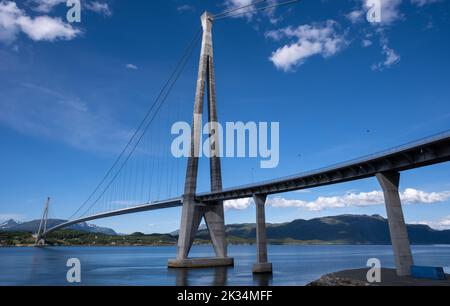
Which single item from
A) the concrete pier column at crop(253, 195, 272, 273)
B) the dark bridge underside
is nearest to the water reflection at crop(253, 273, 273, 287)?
the concrete pier column at crop(253, 195, 272, 273)

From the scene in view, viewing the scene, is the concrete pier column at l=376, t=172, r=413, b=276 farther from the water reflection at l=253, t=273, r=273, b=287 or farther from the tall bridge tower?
the tall bridge tower

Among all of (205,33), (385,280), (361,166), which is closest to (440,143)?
(361,166)

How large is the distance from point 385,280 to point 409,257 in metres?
5.43

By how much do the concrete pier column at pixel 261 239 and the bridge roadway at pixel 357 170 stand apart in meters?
1.84

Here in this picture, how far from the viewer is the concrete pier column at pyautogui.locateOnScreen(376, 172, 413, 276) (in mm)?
38562

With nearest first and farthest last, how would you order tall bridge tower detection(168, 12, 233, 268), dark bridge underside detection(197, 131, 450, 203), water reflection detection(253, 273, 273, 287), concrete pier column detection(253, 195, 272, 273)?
dark bridge underside detection(197, 131, 450, 203) < water reflection detection(253, 273, 273, 287) < concrete pier column detection(253, 195, 272, 273) < tall bridge tower detection(168, 12, 233, 268)

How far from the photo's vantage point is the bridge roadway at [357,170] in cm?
3671

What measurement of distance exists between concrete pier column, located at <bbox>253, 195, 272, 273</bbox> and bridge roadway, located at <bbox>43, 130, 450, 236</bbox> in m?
1.84

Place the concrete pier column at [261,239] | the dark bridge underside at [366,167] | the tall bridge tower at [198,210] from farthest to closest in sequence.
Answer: the tall bridge tower at [198,210] → the concrete pier column at [261,239] → the dark bridge underside at [366,167]

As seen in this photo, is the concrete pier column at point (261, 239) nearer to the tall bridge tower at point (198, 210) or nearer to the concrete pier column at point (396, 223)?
the tall bridge tower at point (198, 210)

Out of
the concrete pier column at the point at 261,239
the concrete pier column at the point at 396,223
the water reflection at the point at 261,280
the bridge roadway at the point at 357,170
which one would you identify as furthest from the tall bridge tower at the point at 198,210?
the concrete pier column at the point at 396,223

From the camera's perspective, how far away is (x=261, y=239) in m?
61.4

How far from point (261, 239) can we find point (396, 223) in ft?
84.0
